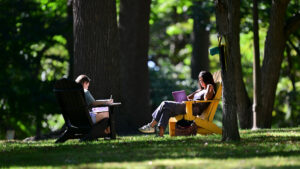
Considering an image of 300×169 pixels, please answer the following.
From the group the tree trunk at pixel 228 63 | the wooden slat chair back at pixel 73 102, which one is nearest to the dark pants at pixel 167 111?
the wooden slat chair back at pixel 73 102

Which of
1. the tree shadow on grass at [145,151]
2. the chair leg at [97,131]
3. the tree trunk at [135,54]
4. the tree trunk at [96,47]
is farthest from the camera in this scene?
the tree trunk at [135,54]

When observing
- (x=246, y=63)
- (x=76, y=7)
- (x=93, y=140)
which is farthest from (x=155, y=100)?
(x=93, y=140)

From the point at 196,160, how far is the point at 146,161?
63 cm

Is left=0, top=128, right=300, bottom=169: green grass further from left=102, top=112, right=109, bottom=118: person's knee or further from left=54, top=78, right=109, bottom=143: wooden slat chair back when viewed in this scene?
left=102, top=112, right=109, bottom=118: person's knee

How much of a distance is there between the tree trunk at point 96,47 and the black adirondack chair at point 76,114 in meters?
1.71

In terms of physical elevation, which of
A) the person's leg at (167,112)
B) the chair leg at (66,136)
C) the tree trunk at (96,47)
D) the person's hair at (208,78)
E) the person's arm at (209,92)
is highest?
the tree trunk at (96,47)

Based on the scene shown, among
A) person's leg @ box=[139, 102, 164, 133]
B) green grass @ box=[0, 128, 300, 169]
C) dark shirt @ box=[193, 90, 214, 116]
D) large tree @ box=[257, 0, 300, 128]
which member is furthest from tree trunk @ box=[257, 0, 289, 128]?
green grass @ box=[0, 128, 300, 169]

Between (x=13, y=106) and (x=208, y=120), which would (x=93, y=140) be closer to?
(x=208, y=120)

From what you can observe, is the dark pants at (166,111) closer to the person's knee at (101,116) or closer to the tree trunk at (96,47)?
the person's knee at (101,116)

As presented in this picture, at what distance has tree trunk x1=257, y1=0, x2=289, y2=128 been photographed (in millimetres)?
16688

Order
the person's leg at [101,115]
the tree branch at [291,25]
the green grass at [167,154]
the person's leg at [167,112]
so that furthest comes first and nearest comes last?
1. the tree branch at [291,25]
2. the person's leg at [167,112]
3. the person's leg at [101,115]
4. the green grass at [167,154]

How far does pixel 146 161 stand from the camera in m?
8.28

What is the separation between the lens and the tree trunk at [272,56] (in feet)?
54.7

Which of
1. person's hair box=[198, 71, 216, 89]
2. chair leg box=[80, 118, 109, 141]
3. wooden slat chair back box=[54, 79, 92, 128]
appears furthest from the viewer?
person's hair box=[198, 71, 216, 89]
